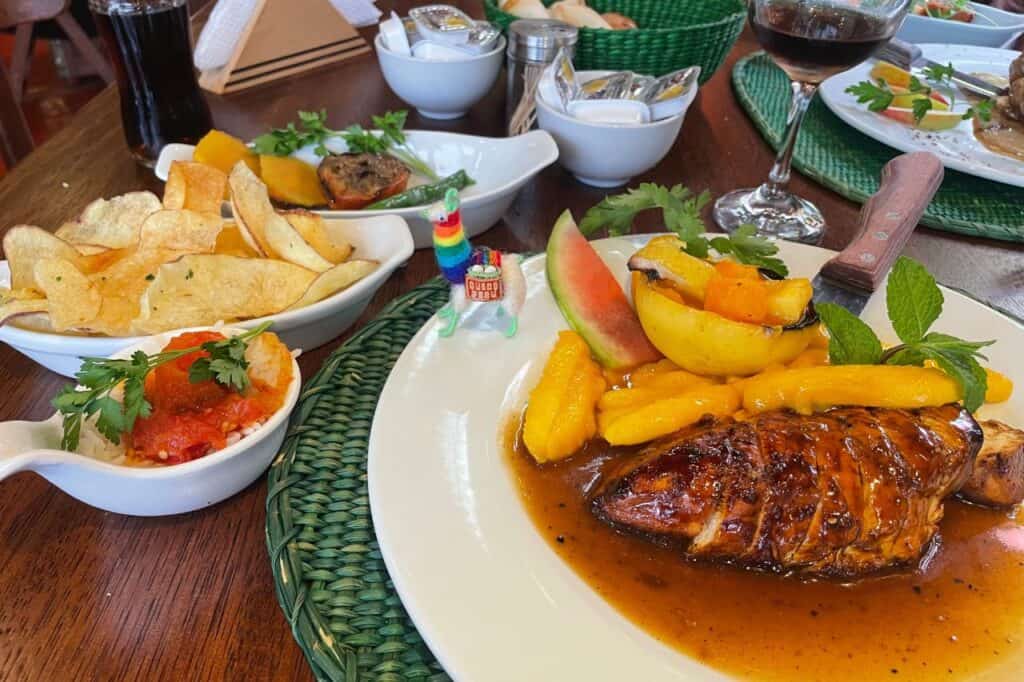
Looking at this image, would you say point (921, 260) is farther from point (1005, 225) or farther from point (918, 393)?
point (918, 393)

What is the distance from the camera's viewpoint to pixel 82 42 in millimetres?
4543

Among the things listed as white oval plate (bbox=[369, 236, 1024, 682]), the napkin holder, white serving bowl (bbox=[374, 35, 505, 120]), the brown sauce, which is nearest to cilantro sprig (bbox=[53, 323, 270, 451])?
white oval plate (bbox=[369, 236, 1024, 682])

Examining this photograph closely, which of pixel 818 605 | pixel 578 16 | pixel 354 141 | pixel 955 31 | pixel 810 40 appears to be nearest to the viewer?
pixel 818 605

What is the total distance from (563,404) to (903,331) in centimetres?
61

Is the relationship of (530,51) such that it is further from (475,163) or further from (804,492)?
(804,492)

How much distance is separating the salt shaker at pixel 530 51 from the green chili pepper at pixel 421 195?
0.39 metres

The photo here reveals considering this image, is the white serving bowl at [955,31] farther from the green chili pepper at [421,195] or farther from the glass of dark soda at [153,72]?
the glass of dark soda at [153,72]

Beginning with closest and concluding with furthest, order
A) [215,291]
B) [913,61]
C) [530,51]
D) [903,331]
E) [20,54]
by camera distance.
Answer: [903,331] → [215,291] → [530,51] → [913,61] → [20,54]

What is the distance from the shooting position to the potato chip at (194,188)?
4.94 ft

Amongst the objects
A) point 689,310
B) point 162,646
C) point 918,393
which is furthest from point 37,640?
point 918,393

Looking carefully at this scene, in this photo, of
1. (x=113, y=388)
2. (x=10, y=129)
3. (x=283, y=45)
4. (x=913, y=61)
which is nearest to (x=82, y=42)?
(x=10, y=129)

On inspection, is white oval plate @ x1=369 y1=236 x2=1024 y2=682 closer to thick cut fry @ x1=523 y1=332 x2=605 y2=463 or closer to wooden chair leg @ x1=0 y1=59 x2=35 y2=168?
thick cut fry @ x1=523 y1=332 x2=605 y2=463

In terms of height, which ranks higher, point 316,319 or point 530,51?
point 530,51

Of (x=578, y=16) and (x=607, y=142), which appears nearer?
(x=607, y=142)
